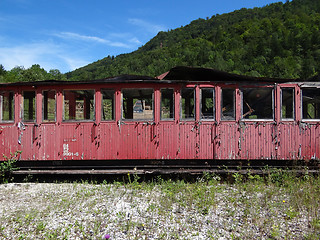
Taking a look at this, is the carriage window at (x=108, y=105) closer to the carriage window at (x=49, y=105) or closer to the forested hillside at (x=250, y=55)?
the carriage window at (x=49, y=105)

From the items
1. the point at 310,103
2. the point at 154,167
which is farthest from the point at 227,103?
the point at 154,167

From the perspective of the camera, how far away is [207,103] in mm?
7754

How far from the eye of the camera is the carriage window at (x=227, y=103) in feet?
24.9

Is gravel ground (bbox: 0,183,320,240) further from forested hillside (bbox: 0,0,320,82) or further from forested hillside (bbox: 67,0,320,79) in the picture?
forested hillside (bbox: 67,0,320,79)

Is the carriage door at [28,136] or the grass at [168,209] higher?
the carriage door at [28,136]

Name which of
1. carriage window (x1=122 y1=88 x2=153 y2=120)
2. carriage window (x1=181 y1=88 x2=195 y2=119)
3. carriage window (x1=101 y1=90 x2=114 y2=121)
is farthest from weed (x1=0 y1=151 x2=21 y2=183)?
carriage window (x1=181 y1=88 x2=195 y2=119)

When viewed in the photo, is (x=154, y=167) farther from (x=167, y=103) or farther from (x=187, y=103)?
(x=187, y=103)

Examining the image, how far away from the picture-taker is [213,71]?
25.5ft

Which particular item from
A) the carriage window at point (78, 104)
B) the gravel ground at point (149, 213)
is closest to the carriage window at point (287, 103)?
the gravel ground at point (149, 213)

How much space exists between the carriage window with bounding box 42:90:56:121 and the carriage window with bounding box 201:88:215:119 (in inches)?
199

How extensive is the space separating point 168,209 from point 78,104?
4.84 metres

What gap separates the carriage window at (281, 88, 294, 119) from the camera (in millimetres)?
7594

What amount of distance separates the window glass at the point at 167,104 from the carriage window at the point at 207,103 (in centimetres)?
104

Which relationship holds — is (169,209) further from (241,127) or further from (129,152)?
(241,127)
